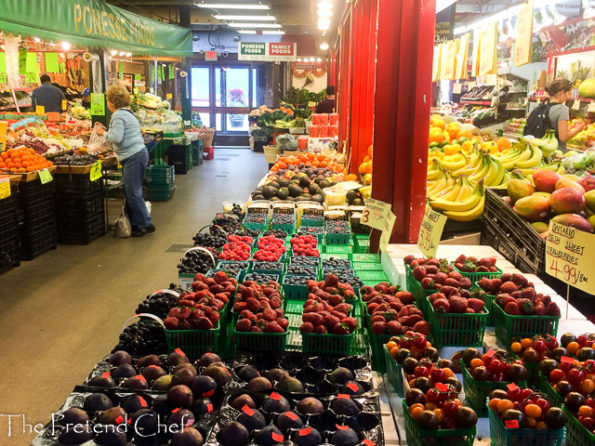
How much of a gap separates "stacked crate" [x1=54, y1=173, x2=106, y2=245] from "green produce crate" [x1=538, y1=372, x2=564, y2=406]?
6492 mm

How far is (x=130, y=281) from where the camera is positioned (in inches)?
235

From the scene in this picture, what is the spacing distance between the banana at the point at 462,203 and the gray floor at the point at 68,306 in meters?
2.62

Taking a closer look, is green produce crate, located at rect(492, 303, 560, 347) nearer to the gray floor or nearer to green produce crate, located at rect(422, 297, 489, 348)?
green produce crate, located at rect(422, 297, 489, 348)

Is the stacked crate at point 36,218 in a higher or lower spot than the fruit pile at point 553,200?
lower

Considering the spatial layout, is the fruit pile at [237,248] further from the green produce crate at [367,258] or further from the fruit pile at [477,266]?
the fruit pile at [477,266]

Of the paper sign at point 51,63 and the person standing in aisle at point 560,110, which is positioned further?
the paper sign at point 51,63

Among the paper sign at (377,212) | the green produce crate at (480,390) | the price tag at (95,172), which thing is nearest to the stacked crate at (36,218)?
the price tag at (95,172)

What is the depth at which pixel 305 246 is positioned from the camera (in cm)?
355

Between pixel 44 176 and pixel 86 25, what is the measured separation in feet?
6.80

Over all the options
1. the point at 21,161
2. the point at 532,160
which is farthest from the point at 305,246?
the point at 21,161

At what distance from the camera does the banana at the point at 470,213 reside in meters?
3.63

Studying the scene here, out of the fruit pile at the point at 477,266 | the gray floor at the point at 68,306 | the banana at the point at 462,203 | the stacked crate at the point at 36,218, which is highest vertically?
the banana at the point at 462,203

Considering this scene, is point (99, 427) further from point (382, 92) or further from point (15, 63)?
point (15, 63)

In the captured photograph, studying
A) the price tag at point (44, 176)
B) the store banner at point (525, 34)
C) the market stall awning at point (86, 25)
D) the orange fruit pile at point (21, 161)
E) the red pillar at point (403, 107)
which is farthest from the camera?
the price tag at point (44, 176)
